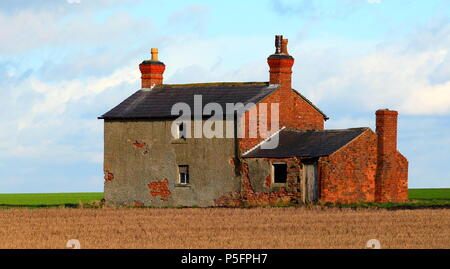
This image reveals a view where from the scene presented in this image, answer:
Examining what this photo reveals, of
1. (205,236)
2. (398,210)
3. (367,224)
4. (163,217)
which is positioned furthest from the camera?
(398,210)

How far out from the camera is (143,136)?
1892 inches

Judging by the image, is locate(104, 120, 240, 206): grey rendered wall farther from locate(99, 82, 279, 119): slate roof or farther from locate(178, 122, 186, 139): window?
locate(99, 82, 279, 119): slate roof

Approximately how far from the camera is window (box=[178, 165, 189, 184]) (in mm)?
47188

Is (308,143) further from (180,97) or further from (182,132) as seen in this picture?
(180,97)

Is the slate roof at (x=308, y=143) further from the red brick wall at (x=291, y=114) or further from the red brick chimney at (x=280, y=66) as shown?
the red brick chimney at (x=280, y=66)

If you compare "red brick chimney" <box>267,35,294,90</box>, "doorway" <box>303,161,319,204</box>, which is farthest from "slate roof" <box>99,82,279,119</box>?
"doorway" <box>303,161,319,204</box>

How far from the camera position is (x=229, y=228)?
99.5 feet

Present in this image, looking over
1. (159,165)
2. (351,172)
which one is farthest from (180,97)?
(351,172)

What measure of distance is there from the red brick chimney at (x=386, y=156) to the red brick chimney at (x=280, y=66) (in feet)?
16.3

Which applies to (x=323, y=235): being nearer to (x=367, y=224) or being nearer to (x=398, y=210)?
(x=367, y=224)

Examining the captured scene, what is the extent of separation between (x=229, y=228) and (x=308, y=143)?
1512 centimetres
